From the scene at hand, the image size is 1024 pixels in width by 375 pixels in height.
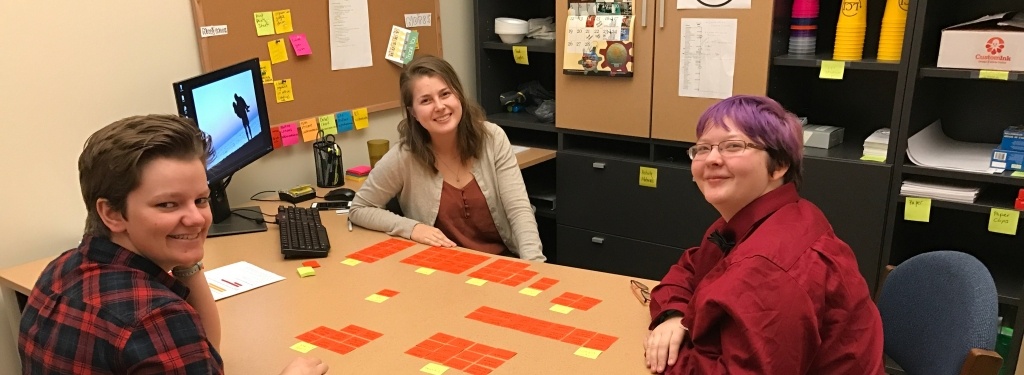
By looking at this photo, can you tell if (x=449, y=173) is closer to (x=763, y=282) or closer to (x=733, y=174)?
(x=733, y=174)

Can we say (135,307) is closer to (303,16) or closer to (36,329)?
(36,329)

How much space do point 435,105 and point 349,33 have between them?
82cm

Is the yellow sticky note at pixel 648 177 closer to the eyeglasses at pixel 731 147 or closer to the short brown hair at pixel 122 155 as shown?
the eyeglasses at pixel 731 147

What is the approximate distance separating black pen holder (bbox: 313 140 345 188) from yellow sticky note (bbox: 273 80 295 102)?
202 millimetres

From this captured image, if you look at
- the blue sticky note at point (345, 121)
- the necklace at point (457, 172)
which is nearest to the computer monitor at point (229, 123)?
the blue sticky note at point (345, 121)

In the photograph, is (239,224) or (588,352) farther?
(239,224)

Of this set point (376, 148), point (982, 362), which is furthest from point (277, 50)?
point (982, 362)

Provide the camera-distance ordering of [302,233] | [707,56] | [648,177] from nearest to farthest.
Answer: [302,233], [707,56], [648,177]

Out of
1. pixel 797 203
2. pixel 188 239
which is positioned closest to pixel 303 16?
pixel 188 239

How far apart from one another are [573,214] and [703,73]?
0.86 metres

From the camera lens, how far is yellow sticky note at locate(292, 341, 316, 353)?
160 centimetres

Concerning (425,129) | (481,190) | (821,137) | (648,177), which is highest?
(425,129)

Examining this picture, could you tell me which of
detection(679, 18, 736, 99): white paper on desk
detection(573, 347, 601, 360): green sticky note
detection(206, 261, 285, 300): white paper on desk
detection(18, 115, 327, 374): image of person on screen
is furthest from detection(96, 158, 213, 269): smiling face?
detection(679, 18, 736, 99): white paper on desk

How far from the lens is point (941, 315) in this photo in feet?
5.30
